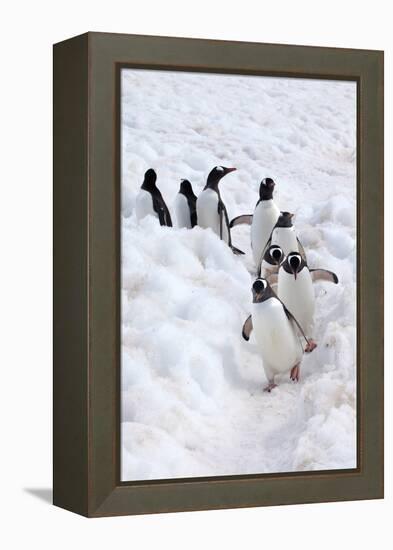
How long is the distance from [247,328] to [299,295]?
0.26 meters

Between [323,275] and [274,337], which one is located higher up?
[323,275]

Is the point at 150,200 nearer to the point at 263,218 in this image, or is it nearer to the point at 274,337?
the point at 263,218

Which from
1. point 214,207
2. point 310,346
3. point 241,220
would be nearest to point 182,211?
point 214,207

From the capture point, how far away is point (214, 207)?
5.84m

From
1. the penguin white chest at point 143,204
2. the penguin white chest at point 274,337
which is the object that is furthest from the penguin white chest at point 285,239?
the penguin white chest at point 143,204

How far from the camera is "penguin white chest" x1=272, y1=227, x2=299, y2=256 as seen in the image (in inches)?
234

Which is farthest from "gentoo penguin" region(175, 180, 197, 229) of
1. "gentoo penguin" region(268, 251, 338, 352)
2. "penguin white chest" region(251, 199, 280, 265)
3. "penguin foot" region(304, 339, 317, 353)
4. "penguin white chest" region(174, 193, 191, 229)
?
Answer: "penguin foot" region(304, 339, 317, 353)

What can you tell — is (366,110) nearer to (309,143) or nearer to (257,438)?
(309,143)

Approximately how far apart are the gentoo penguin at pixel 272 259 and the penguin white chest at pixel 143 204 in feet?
1.71

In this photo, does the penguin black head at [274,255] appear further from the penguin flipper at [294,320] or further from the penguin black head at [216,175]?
the penguin black head at [216,175]

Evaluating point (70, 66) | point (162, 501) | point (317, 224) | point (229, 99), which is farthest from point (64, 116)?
point (162, 501)

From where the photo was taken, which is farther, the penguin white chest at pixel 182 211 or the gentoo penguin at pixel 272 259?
the gentoo penguin at pixel 272 259

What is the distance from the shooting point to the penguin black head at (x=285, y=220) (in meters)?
5.94

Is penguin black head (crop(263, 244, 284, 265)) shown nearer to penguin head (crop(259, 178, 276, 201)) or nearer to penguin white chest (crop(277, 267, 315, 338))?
penguin white chest (crop(277, 267, 315, 338))
